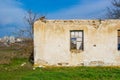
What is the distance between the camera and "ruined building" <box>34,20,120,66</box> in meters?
20.9

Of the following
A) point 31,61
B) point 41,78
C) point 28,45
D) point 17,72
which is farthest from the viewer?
point 28,45

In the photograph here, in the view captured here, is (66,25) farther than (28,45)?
No

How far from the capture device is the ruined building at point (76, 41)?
20.9 m

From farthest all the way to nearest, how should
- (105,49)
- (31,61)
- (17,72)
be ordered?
1. (31,61)
2. (105,49)
3. (17,72)

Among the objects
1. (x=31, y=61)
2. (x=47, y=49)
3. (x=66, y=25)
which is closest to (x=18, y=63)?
(x=31, y=61)

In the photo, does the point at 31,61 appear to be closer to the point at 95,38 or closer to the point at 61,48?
the point at 61,48

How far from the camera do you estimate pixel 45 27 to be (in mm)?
21203

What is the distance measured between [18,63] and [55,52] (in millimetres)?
3559

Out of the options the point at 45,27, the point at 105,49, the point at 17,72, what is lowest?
the point at 17,72

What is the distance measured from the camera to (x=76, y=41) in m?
21.3

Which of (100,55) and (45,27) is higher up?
(45,27)

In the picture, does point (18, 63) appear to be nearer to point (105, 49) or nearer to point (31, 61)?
point (31, 61)

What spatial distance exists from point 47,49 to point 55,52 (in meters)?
0.60

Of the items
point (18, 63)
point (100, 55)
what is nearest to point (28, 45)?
point (18, 63)
